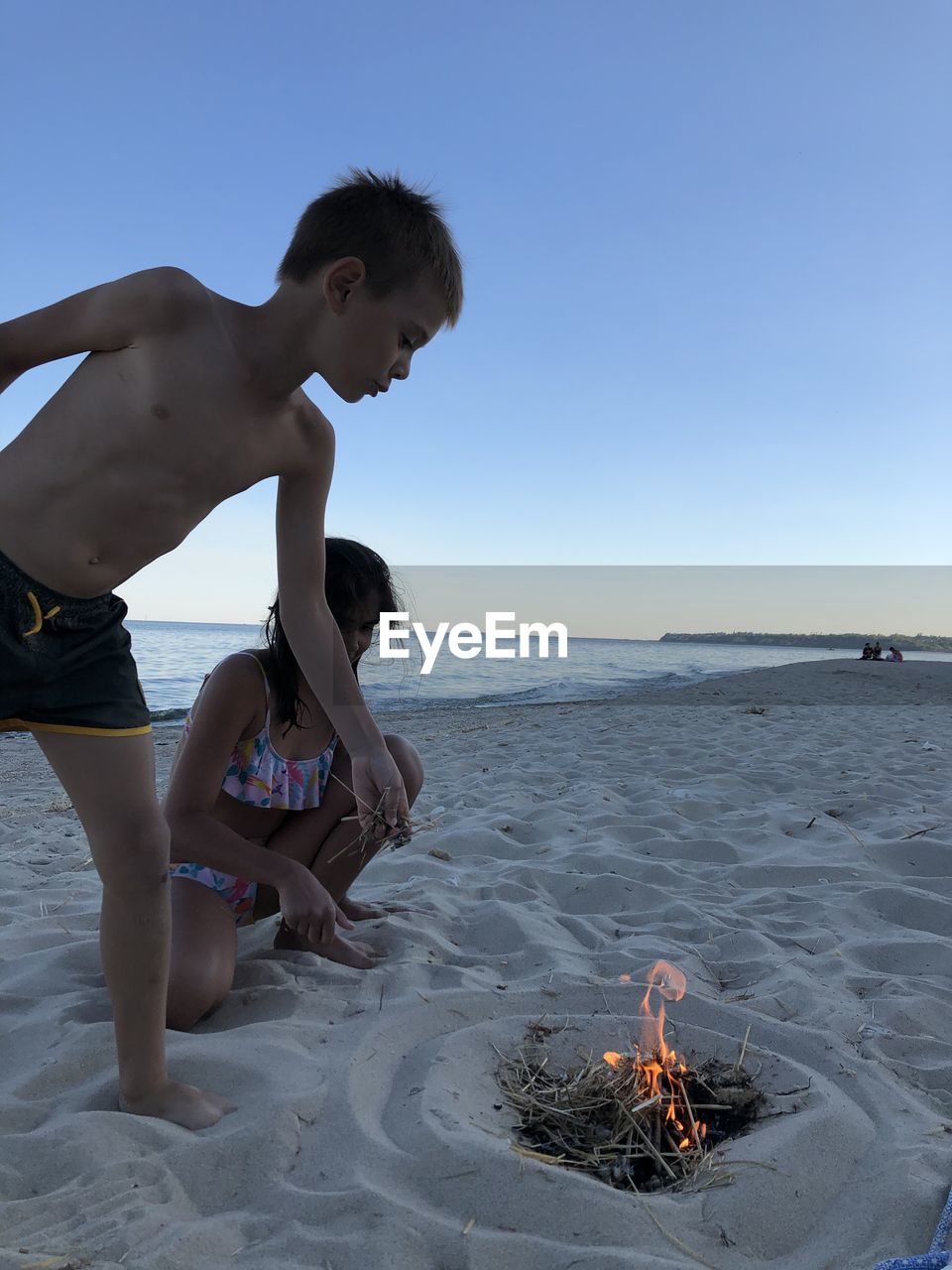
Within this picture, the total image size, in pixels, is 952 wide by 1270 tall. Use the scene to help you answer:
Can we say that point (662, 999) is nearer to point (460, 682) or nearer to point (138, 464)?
point (138, 464)

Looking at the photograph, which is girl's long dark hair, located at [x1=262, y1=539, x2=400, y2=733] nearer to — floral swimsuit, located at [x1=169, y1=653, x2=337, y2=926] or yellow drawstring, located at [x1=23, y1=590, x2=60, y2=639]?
floral swimsuit, located at [x1=169, y1=653, x2=337, y2=926]

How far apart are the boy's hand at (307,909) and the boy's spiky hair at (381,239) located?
1.45 metres

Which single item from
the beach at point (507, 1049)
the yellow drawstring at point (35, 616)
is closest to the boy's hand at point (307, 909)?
the beach at point (507, 1049)

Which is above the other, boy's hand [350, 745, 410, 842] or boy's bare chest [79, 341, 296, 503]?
boy's bare chest [79, 341, 296, 503]

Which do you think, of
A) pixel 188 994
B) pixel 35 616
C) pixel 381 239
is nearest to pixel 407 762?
pixel 188 994

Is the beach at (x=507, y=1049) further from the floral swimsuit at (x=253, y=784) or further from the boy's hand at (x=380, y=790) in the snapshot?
the boy's hand at (x=380, y=790)

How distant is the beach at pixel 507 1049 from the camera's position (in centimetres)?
137

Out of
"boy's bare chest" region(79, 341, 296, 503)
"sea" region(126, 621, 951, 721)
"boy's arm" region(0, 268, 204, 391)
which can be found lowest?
"sea" region(126, 621, 951, 721)

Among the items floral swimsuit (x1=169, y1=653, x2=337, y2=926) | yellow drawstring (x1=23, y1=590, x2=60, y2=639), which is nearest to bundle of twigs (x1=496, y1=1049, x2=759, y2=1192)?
floral swimsuit (x1=169, y1=653, x2=337, y2=926)

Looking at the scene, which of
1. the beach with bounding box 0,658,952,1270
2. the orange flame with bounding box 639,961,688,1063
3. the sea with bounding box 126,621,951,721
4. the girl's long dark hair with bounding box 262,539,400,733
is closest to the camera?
the beach with bounding box 0,658,952,1270

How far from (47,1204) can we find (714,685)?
16130mm

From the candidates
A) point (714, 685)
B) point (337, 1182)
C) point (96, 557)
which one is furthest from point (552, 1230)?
point (714, 685)

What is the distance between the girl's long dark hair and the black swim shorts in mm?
782

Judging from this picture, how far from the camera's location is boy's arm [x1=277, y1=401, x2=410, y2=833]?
213 cm
